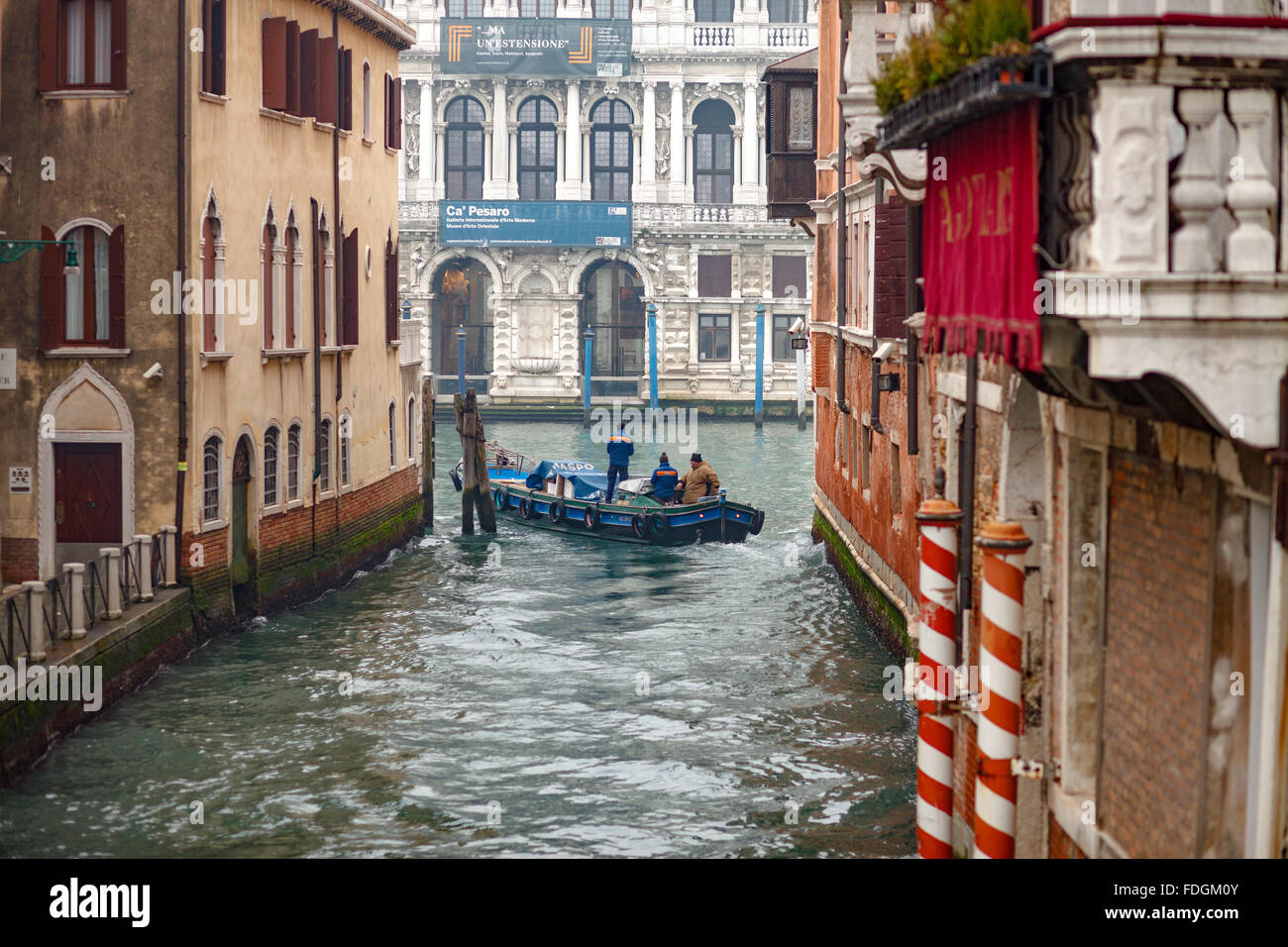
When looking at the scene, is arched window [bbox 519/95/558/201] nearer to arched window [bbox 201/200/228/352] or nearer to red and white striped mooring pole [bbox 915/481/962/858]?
arched window [bbox 201/200/228/352]

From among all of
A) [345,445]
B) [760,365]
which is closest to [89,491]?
[345,445]

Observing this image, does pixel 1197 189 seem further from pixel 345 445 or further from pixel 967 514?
pixel 345 445

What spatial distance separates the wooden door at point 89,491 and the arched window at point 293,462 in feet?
10.4

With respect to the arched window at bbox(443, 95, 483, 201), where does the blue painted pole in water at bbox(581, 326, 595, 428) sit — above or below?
below

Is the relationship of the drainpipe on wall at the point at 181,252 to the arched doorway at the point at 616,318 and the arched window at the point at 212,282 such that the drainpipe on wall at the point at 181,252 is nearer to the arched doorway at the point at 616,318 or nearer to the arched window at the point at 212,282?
the arched window at the point at 212,282

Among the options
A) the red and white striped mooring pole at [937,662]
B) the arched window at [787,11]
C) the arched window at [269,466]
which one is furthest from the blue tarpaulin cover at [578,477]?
the arched window at [787,11]

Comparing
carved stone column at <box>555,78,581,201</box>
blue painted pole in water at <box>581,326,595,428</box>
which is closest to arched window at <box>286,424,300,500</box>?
blue painted pole in water at <box>581,326,595,428</box>

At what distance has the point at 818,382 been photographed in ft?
82.2

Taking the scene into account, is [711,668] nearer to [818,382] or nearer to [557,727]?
[557,727]

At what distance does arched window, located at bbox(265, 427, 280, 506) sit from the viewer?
63.1 ft

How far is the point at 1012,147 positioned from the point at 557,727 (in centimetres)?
924

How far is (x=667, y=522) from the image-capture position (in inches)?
1027

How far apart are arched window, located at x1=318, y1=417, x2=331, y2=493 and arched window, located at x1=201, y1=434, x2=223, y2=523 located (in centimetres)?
348

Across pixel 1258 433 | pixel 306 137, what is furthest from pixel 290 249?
pixel 1258 433
